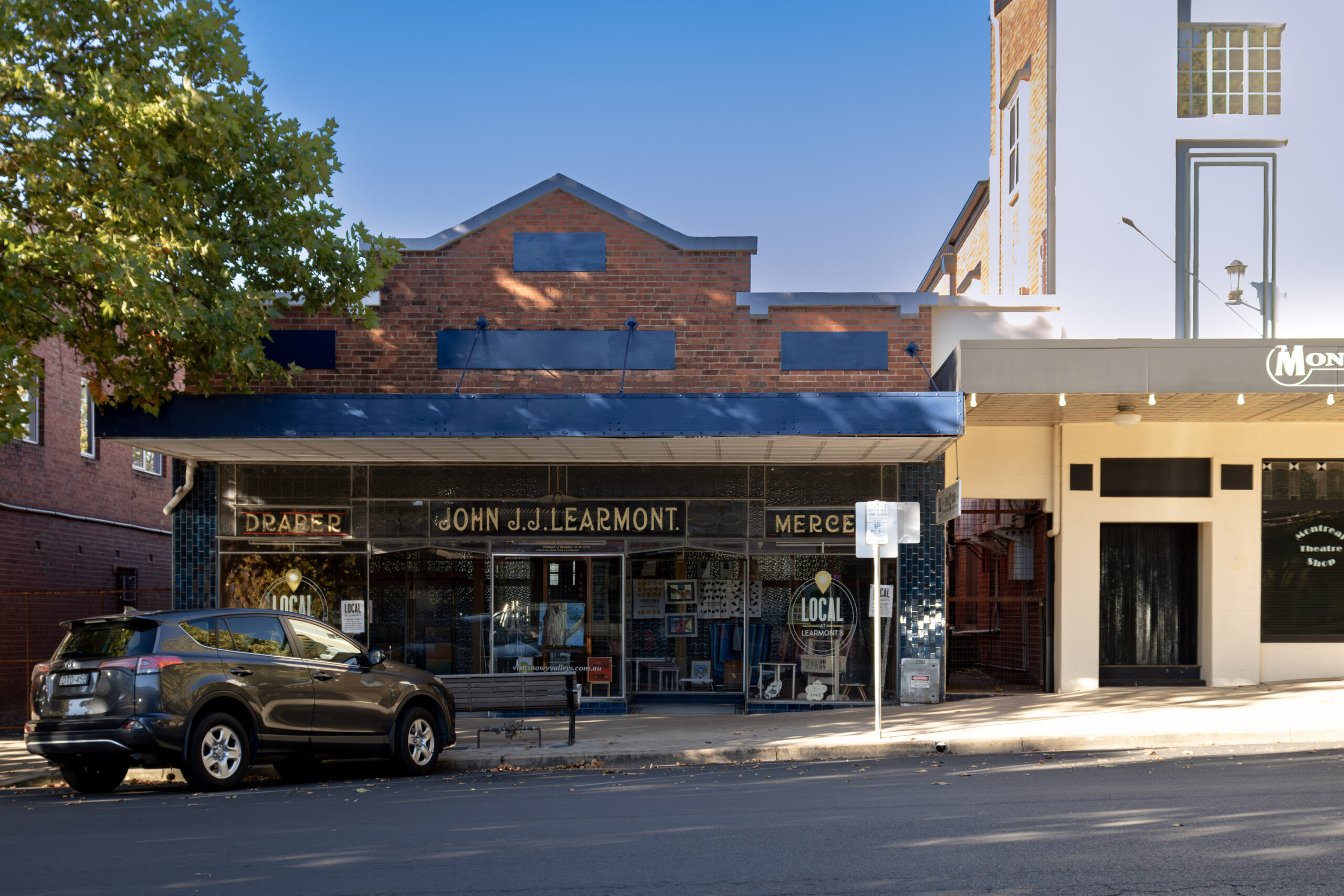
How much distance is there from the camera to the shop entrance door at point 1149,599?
17.2 meters

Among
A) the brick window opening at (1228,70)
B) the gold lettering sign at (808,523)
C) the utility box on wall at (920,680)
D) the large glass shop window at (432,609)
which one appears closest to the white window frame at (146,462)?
the large glass shop window at (432,609)

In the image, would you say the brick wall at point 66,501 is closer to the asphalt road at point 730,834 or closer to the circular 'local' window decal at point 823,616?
the asphalt road at point 730,834

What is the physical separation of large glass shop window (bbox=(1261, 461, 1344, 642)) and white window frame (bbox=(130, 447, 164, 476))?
19.2 metres

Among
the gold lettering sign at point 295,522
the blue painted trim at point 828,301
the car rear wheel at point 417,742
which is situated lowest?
the car rear wheel at point 417,742

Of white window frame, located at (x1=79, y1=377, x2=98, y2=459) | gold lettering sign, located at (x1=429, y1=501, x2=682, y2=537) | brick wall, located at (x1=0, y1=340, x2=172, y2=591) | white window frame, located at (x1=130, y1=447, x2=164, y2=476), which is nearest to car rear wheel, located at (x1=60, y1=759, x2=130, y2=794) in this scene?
gold lettering sign, located at (x1=429, y1=501, x2=682, y2=537)

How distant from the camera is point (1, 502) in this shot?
1809cm

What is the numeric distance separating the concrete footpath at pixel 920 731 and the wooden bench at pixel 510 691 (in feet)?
1.39

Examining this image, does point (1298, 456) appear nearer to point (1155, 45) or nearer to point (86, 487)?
point (1155, 45)

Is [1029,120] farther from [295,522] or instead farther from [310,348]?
[295,522]

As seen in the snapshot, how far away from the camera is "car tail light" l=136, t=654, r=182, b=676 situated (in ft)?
32.4

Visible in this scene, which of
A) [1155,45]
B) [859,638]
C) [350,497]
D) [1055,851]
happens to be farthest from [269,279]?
[1155,45]

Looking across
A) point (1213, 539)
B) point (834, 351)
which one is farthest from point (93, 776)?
point (1213, 539)

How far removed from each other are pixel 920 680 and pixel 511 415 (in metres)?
6.54

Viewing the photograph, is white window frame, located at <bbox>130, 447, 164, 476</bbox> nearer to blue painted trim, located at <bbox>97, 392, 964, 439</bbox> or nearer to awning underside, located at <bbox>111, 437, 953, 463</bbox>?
awning underside, located at <bbox>111, 437, 953, 463</bbox>
